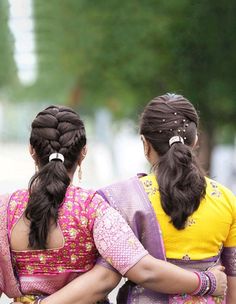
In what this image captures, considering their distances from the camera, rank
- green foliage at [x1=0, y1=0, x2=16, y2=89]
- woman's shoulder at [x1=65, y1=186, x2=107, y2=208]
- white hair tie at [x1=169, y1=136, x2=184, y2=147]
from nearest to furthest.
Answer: woman's shoulder at [x1=65, y1=186, x2=107, y2=208] < white hair tie at [x1=169, y1=136, x2=184, y2=147] < green foliage at [x1=0, y1=0, x2=16, y2=89]

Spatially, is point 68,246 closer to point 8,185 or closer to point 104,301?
point 104,301

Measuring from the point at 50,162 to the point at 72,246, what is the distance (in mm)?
319

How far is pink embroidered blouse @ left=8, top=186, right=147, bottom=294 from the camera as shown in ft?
9.80

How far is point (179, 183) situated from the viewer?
124 inches

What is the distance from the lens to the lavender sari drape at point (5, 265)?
3018 mm

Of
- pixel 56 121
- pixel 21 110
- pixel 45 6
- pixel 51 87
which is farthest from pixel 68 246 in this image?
pixel 21 110

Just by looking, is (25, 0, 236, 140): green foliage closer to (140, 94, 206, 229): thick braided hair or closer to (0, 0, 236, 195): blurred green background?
(0, 0, 236, 195): blurred green background

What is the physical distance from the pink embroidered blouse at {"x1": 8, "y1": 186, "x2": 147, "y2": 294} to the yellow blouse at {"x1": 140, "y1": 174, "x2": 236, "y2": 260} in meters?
0.19

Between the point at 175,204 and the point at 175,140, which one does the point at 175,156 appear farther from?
the point at 175,204

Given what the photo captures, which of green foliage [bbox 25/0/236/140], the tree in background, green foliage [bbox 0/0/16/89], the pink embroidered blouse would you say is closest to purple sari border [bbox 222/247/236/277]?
the pink embroidered blouse

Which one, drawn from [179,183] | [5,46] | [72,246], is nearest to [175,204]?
[179,183]

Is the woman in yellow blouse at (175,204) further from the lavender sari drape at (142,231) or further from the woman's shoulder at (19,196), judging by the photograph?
the woman's shoulder at (19,196)

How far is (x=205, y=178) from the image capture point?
3215 mm

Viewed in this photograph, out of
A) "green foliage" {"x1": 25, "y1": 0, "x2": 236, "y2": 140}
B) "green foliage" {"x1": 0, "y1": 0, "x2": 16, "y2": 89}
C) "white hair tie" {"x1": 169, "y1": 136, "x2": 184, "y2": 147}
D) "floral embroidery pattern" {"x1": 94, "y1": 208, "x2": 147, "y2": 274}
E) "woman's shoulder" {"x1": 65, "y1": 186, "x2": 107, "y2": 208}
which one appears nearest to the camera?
"floral embroidery pattern" {"x1": 94, "y1": 208, "x2": 147, "y2": 274}
